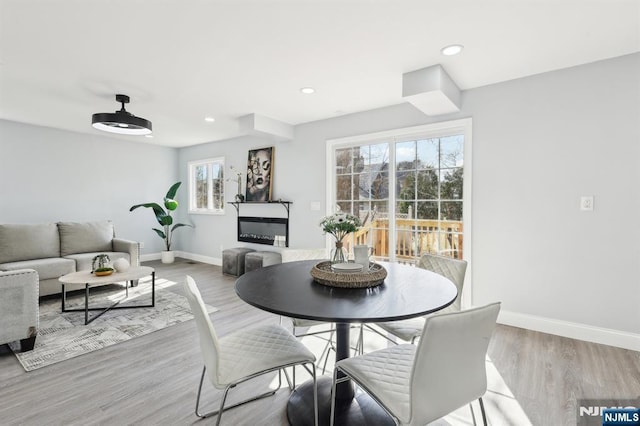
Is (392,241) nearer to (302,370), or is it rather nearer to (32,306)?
(302,370)

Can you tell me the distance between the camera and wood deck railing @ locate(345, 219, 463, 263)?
341 centimetres

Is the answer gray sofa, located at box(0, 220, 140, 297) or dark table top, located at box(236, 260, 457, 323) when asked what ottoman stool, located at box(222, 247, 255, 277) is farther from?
dark table top, located at box(236, 260, 457, 323)

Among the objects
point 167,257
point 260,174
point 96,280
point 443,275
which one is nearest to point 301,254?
point 443,275

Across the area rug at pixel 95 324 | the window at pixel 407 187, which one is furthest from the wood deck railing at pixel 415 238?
the area rug at pixel 95 324

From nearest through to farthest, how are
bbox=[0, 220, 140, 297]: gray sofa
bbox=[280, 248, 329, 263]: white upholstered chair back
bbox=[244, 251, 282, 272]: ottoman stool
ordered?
bbox=[280, 248, 329, 263]: white upholstered chair back < bbox=[0, 220, 140, 297]: gray sofa < bbox=[244, 251, 282, 272]: ottoman stool

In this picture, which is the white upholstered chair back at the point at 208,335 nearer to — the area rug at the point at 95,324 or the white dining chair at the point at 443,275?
the white dining chair at the point at 443,275

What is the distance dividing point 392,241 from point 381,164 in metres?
0.98

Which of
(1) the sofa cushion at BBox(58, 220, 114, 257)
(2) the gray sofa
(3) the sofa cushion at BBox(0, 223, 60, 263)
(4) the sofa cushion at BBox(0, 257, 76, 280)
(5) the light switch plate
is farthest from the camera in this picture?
(1) the sofa cushion at BBox(58, 220, 114, 257)

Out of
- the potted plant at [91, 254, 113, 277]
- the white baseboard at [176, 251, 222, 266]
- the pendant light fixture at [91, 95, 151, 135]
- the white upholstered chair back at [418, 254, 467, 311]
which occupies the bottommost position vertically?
the white baseboard at [176, 251, 222, 266]

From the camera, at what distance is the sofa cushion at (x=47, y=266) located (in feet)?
12.1

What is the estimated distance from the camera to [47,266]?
12.3 feet

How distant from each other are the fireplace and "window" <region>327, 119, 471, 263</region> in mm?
1076

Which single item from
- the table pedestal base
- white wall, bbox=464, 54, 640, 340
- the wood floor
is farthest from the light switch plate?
the table pedestal base

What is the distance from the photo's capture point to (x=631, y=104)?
250 centimetres
